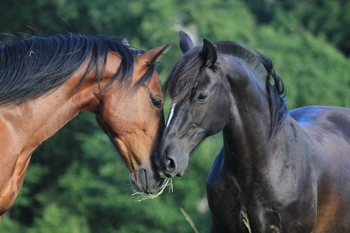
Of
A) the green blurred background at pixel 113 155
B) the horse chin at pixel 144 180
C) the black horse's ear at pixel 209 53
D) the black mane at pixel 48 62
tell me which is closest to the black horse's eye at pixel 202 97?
the black horse's ear at pixel 209 53

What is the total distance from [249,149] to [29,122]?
1750 mm

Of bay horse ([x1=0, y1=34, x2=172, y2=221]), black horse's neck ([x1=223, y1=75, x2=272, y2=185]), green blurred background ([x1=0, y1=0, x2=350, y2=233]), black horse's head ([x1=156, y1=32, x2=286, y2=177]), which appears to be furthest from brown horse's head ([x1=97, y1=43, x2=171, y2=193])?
green blurred background ([x1=0, y1=0, x2=350, y2=233])

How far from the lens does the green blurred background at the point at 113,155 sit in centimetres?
1365

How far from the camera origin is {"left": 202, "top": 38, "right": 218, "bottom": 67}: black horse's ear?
3.82 meters

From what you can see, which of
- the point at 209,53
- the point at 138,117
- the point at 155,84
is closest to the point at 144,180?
the point at 138,117

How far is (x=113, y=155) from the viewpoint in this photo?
1364 cm

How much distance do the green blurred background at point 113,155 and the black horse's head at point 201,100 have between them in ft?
26.4

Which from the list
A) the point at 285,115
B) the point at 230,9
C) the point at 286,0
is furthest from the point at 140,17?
the point at 285,115

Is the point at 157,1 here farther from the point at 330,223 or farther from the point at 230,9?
the point at 330,223

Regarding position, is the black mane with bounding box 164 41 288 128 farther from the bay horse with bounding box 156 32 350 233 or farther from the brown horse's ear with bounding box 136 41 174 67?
the brown horse's ear with bounding box 136 41 174 67

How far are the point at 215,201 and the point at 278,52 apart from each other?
1474cm

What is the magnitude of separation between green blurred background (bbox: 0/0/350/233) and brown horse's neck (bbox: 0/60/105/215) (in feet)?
27.4

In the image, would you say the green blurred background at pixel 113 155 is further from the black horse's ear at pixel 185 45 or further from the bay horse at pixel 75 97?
the bay horse at pixel 75 97

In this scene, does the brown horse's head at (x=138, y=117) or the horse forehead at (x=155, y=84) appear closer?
the brown horse's head at (x=138, y=117)
